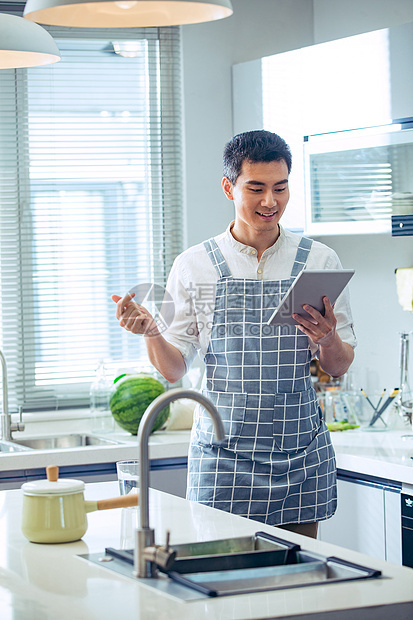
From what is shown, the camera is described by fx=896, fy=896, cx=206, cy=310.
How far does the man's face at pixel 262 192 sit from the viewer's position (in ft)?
7.79

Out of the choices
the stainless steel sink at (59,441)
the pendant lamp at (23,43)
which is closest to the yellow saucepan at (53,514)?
the pendant lamp at (23,43)

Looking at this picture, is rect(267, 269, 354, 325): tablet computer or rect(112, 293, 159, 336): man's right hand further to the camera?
rect(112, 293, 159, 336): man's right hand

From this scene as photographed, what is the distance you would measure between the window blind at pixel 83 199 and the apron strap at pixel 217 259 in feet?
4.80

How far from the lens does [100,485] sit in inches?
91.0

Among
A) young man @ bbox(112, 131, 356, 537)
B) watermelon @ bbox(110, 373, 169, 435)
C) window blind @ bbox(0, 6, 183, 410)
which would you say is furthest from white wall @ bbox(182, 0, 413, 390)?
young man @ bbox(112, 131, 356, 537)

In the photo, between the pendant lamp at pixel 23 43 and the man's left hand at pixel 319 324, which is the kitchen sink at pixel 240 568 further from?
the pendant lamp at pixel 23 43

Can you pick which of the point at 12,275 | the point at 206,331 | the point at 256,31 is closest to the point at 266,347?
the point at 206,331

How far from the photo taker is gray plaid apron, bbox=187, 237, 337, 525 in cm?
230

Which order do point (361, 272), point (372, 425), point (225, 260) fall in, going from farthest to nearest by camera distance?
point (361, 272), point (372, 425), point (225, 260)

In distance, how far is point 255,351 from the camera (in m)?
2.35

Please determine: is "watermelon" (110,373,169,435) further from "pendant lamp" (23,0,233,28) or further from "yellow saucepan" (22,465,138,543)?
"pendant lamp" (23,0,233,28)

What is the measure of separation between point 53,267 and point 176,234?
56 cm

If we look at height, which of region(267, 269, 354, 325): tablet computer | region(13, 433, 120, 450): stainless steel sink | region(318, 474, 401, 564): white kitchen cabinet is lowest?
region(318, 474, 401, 564): white kitchen cabinet

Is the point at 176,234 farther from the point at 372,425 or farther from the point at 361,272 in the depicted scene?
the point at 372,425
